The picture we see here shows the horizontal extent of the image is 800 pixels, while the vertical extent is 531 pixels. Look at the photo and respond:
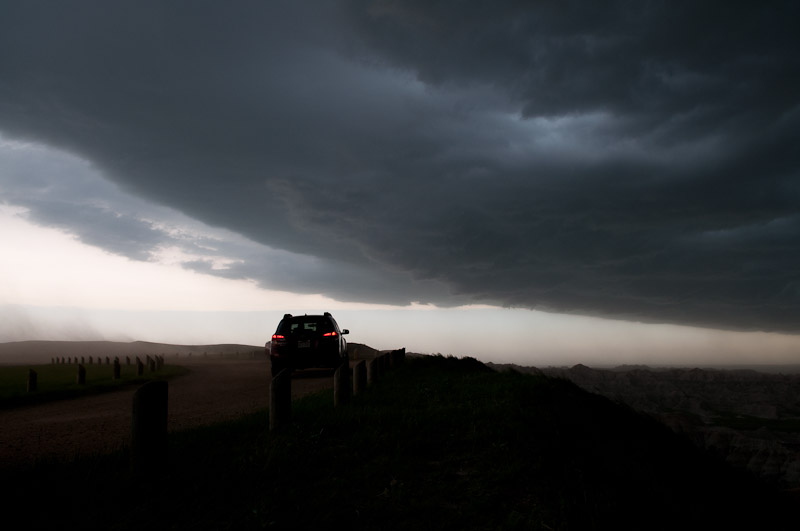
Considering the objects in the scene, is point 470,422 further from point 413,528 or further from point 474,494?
point 413,528

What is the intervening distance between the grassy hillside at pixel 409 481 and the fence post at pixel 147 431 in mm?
158

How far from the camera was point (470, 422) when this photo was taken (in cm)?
789

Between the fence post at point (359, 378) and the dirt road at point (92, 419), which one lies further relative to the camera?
the fence post at point (359, 378)

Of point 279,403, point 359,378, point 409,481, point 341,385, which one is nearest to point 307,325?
point 359,378

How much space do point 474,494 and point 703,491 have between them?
289cm


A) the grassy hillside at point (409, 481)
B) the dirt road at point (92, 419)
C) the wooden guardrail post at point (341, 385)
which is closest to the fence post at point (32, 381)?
the dirt road at point (92, 419)

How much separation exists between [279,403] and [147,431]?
7.53 feet

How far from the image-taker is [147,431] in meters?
4.91

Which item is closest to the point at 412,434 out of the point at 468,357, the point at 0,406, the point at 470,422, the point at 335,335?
the point at 470,422

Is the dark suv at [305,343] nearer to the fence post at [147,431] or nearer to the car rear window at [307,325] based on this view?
the car rear window at [307,325]

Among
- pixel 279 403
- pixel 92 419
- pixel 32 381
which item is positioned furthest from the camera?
pixel 32 381

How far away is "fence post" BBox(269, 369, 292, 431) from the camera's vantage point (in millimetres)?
6951

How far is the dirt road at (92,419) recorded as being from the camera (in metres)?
7.04

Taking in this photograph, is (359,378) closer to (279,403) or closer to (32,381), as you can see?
(279,403)
